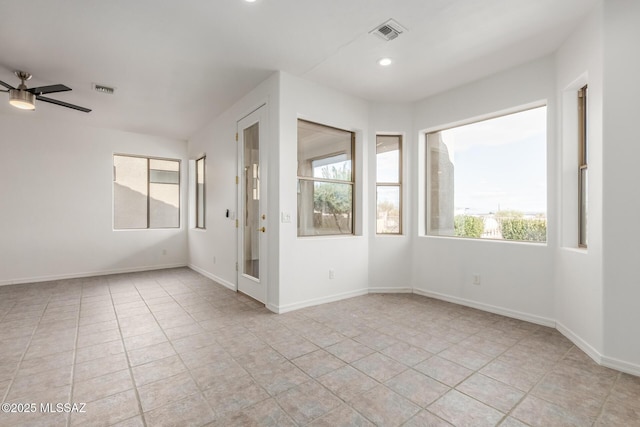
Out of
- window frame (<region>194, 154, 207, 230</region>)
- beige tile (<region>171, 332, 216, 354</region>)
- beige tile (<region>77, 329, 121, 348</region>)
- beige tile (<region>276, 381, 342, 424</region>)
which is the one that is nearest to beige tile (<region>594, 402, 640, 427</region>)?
beige tile (<region>276, 381, 342, 424</region>)

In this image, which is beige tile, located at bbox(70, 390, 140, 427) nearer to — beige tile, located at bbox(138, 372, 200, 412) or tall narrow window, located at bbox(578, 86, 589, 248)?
beige tile, located at bbox(138, 372, 200, 412)

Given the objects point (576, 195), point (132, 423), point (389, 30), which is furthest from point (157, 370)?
point (576, 195)

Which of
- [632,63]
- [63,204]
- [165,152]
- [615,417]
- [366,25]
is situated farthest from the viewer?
[165,152]

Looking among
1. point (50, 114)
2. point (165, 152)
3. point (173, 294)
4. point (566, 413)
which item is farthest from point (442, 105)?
point (50, 114)

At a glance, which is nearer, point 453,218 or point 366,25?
point 366,25

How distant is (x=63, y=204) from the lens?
213 inches

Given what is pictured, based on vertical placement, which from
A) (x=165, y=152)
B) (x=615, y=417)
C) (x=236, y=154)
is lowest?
(x=615, y=417)

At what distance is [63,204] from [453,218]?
6.47 meters

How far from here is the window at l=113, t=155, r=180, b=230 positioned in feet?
20.2

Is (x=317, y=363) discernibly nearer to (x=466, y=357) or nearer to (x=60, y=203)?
(x=466, y=357)

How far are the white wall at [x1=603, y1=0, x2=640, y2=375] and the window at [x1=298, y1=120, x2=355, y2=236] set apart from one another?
2719 millimetres

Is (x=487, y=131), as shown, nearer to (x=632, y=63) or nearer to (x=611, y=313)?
(x=632, y=63)

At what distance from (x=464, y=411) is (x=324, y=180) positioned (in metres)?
2.95

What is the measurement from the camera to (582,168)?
2.90m
